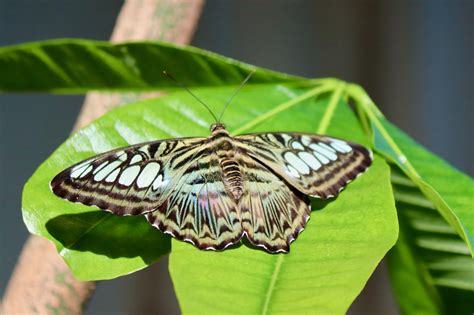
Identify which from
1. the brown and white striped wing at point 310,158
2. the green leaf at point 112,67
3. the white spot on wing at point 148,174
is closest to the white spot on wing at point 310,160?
the brown and white striped wing at point 310,158

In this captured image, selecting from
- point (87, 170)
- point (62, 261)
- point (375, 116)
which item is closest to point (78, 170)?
point (87, 170)

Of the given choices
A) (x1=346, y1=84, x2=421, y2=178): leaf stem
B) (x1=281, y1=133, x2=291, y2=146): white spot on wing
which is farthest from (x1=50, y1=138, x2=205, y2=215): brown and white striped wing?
(x1=346, y1=84, x2=421, y2=178): leaf stem

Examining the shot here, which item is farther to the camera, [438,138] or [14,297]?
[438,138]

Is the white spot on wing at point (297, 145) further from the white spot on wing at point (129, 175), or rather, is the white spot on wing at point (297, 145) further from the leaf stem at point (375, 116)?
the white spot on wing at point (129, 175)

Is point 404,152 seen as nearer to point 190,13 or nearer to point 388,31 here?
point 190,13

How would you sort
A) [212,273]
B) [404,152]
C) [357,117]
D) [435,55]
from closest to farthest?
[212,273] < [404,152] < [357,117] < [435,55]

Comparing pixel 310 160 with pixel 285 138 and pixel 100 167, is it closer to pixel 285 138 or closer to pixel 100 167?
pixel 285 138

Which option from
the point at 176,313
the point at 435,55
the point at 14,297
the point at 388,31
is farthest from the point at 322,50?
the point at 14,297
